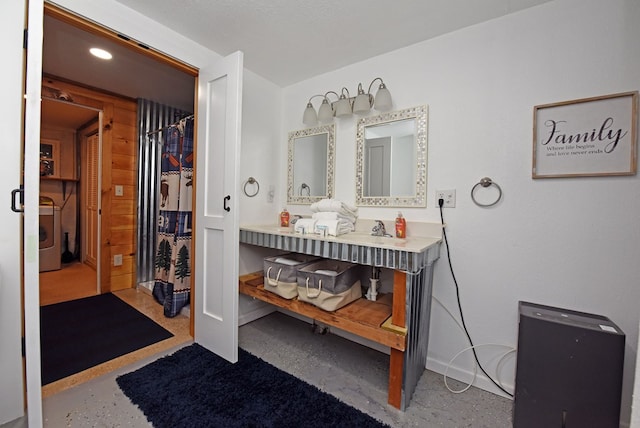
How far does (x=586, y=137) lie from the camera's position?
1.38 m

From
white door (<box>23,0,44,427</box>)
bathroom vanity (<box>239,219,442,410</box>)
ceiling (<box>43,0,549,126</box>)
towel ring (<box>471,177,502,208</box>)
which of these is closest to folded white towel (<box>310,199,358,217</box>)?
bathroom vanity (<box>239,219,442,410</box>)

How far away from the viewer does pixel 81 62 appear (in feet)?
7.48

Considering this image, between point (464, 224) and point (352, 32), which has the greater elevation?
point (352, 32)

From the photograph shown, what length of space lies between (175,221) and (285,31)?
1.95 meters

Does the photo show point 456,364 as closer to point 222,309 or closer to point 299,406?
point 299,406

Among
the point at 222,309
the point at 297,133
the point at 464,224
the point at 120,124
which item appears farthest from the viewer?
the point at 120,124

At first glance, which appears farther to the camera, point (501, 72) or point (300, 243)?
point (300, 243)

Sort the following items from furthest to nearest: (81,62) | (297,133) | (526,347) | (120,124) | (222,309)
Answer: (120,124)
(297,133)
(81,62)
(222,309)
(526,347)

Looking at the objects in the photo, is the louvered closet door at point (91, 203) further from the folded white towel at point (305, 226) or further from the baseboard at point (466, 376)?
the baseboard at point (466, 376)

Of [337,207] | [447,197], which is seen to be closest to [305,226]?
[337,207]

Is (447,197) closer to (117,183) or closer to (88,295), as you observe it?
(117,183)

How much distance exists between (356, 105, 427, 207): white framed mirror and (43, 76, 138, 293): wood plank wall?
268 centimetres

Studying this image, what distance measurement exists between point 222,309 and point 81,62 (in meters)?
2.39

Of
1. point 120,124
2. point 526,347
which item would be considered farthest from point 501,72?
point 120,124
